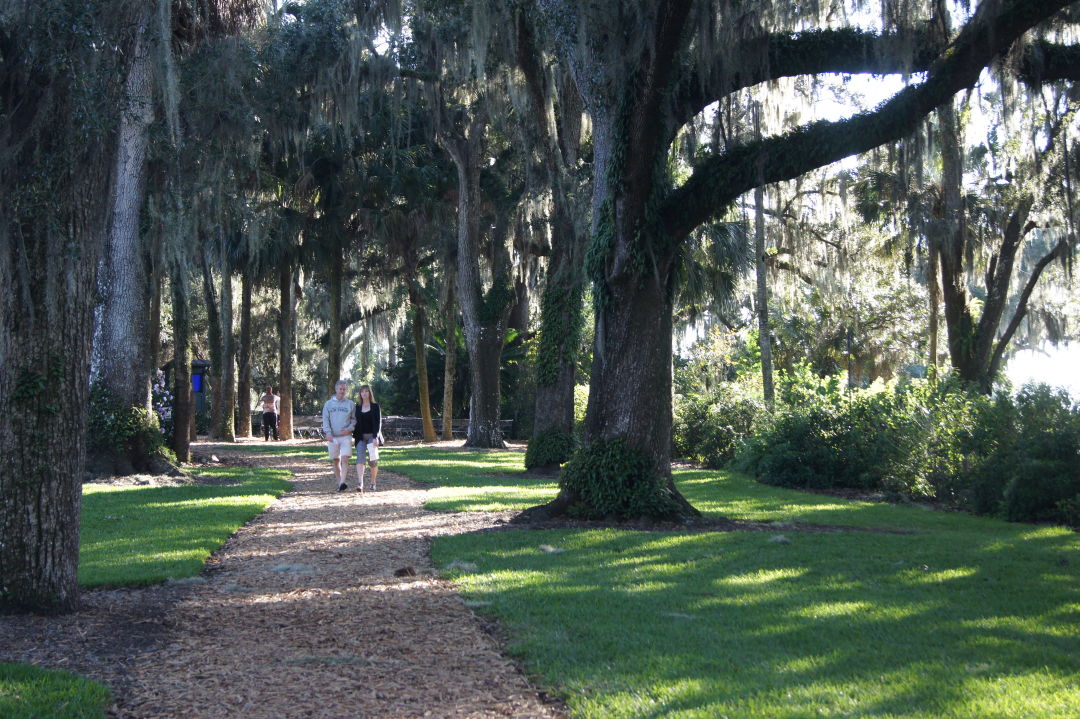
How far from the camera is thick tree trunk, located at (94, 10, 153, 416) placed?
1472 centimetres

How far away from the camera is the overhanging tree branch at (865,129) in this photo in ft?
29.5

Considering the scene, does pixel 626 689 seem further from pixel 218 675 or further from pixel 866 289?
pixel 866 289

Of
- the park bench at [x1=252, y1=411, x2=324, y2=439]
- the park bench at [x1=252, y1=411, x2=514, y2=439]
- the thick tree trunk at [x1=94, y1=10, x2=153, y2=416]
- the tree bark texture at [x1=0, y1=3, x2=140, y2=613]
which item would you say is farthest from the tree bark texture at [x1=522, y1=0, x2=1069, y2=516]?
the park bench at [x1=252, y1=411, x2=324, y2=439]

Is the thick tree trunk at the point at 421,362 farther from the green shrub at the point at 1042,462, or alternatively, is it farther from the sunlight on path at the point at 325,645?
the sunlight on path at the point at 325,645

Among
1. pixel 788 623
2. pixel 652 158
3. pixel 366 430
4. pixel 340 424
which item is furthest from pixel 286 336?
pixel 788 623

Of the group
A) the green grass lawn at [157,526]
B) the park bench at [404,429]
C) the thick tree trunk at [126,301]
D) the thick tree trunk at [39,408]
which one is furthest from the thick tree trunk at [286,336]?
the thick tree trunk at [39,408]

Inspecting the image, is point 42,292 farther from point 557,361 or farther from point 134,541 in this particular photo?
point 557,361

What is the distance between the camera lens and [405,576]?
748 centimetres

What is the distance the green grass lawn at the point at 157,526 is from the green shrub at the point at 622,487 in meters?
3.94

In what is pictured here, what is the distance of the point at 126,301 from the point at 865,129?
11738 millimetres

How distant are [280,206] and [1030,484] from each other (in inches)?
860

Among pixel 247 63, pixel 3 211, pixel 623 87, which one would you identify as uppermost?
pixel 247 63

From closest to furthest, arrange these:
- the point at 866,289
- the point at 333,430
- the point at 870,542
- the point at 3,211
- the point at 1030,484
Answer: the point at 3,211 < the point at 870,542 < the point at 1030,484 < the point at 333,430 < the point at 866,289

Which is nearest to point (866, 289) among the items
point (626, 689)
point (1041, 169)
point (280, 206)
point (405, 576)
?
point (1041, 169)
